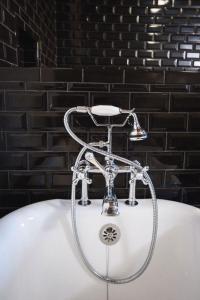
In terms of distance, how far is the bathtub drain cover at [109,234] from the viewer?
928mm

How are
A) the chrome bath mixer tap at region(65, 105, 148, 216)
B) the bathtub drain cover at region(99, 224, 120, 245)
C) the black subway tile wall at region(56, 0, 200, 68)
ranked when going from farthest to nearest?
the black subway tile wall at region(56, 0, 200, 68) < the bathtub drain cover at region(99, 224, 120, 245) < the chrome bath mixer tap at region(65, 105, 148, 216)

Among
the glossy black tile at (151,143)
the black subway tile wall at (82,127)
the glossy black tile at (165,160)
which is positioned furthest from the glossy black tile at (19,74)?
the glossy black tile at (165,160)

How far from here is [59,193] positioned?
3.50 feet

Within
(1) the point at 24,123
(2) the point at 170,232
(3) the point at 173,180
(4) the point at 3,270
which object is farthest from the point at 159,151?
(4) the point at 3,270

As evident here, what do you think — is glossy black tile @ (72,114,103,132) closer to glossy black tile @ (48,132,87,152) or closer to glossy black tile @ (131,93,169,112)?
glossy black tile @ (48,132,87,152)

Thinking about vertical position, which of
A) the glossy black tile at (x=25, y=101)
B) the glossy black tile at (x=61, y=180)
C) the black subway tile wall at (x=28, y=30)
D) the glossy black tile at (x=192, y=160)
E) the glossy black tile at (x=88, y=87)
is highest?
the black subway tile wall at (x=28, y=30)

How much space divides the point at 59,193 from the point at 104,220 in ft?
0.85

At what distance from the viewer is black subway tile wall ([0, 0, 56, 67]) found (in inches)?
36.8

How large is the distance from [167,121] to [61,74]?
0.49 metres

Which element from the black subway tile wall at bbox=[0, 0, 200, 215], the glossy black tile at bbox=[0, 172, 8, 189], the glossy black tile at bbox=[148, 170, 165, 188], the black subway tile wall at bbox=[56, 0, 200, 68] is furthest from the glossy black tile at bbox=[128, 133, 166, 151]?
the glossy black tile at bbox=[0, 172, 8, 189]

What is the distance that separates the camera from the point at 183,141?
1.04 meters

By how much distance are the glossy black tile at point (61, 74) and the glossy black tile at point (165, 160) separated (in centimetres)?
46

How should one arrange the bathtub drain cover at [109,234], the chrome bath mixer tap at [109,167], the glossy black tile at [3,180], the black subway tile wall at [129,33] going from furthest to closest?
the black subway tile wall at [129,33]
the glossy black tile at [3,180]
the bathtub drain cover at [109,234]
the chrome bath mixer tap at [109,167]

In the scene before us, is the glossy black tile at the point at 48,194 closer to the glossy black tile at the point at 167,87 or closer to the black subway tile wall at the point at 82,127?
the black subway tile wall at the point at 82,127
